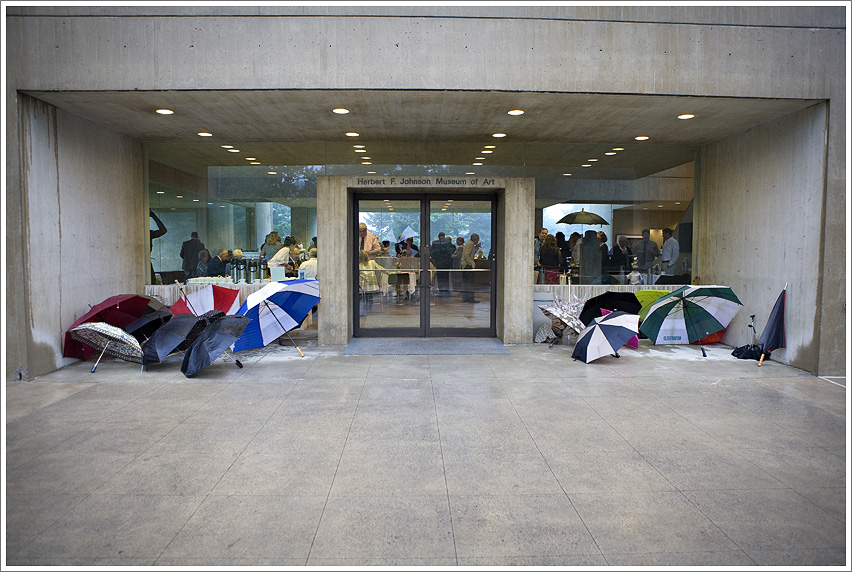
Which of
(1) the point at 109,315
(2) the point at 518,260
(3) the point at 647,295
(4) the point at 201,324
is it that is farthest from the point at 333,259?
(3) the point at 647,295

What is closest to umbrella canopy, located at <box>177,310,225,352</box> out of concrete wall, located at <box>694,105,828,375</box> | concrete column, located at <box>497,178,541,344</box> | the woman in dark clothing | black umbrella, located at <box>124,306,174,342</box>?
black umbrella, located at <box>124,306,174,342</box>

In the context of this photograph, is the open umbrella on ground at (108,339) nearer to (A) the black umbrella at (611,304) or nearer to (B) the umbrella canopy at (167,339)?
(B) the umbrella canopy at (167,339)

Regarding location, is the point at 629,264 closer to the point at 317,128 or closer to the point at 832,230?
the point at 832,230

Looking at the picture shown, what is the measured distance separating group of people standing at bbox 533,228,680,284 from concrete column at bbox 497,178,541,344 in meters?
0.67

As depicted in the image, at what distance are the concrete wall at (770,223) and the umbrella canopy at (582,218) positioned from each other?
1.83 metres

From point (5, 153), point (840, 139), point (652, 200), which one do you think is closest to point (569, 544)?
point (840, 139)

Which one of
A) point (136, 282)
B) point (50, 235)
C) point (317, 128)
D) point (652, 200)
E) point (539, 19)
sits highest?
point (539, 19)

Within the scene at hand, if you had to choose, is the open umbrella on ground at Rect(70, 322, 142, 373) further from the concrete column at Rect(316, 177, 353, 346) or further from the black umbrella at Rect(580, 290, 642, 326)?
the black umbrella at Rect(580, 290, 642, 326)

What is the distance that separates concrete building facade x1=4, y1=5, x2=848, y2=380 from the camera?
24.6ft

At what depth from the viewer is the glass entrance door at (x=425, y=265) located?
36.4 feet

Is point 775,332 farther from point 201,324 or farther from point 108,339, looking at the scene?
point 108,339

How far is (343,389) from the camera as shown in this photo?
7.38 meters

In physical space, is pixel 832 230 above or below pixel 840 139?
below

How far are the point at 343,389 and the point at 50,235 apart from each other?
473cm
